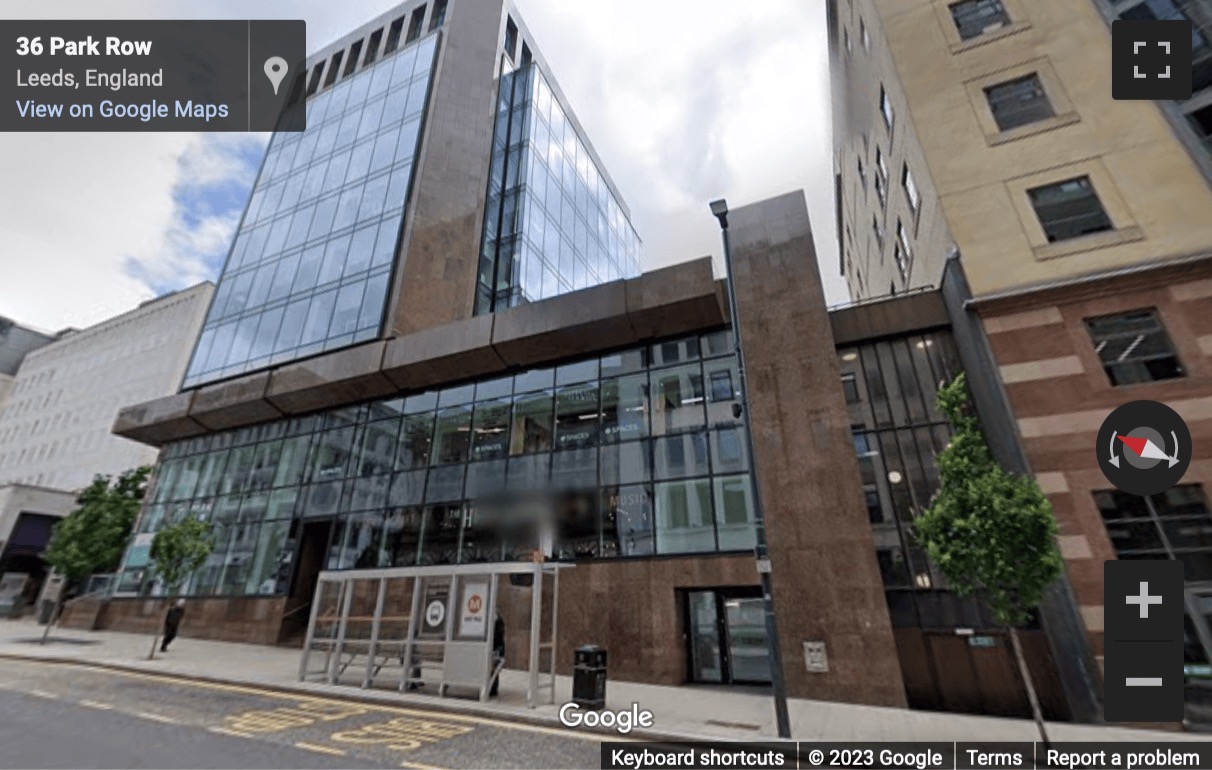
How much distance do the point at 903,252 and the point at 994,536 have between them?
16.7 metres

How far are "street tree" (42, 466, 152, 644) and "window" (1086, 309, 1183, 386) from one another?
35.2 meters

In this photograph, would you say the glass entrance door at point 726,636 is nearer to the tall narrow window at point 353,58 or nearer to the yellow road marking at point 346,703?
the yellow road marking at point 346,703

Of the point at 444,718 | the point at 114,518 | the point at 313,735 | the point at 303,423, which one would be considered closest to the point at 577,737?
the point at 444,718

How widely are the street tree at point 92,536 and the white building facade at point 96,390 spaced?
21848 mm

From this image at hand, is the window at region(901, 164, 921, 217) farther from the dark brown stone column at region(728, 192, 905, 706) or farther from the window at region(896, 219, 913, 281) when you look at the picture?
the dark brown stone column at region(728, 192, 905, 706)

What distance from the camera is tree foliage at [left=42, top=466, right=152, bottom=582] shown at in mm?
20547

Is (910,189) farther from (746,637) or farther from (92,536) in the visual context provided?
(92,536)

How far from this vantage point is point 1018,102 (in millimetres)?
16078

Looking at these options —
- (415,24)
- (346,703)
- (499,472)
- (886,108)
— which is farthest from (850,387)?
(415,24)

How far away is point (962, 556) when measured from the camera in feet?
27.8

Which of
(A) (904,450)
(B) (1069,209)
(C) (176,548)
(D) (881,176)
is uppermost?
(D) (881,176)

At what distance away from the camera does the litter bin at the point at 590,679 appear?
9922 millimetres

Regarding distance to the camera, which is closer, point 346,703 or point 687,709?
point 687,709

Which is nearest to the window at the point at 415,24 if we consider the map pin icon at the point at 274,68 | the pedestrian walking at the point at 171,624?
the map pin icon at the point at 274,68
